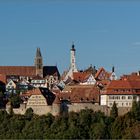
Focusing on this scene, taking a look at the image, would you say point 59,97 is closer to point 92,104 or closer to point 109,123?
point 92,104

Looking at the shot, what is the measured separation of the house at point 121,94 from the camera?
63562mm

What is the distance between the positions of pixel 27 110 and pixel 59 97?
2.92m

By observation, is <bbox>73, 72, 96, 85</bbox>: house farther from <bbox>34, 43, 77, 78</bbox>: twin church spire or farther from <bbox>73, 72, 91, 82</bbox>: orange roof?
<bbox>34, 43, 77, 78</bbox>: twin church spire

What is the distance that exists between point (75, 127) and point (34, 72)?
3809 centimetres

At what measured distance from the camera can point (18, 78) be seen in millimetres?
94938

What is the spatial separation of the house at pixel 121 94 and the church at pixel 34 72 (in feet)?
91.4

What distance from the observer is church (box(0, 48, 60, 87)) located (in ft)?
308

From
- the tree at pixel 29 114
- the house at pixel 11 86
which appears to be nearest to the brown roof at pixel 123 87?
the tree at pixel 29 114

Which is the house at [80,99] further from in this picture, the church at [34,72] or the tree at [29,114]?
the church at [34,72]

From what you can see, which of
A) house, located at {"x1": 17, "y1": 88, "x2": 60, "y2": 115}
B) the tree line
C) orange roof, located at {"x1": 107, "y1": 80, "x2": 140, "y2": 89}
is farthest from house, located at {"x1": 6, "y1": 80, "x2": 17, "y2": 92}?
the tree line

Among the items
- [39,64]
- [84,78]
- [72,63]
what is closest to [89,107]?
[84,78]

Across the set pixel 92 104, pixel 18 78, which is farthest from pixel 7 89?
pixel 92 104

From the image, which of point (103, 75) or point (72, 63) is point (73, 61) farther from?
point (103, 75)

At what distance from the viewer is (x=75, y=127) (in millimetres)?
59125
